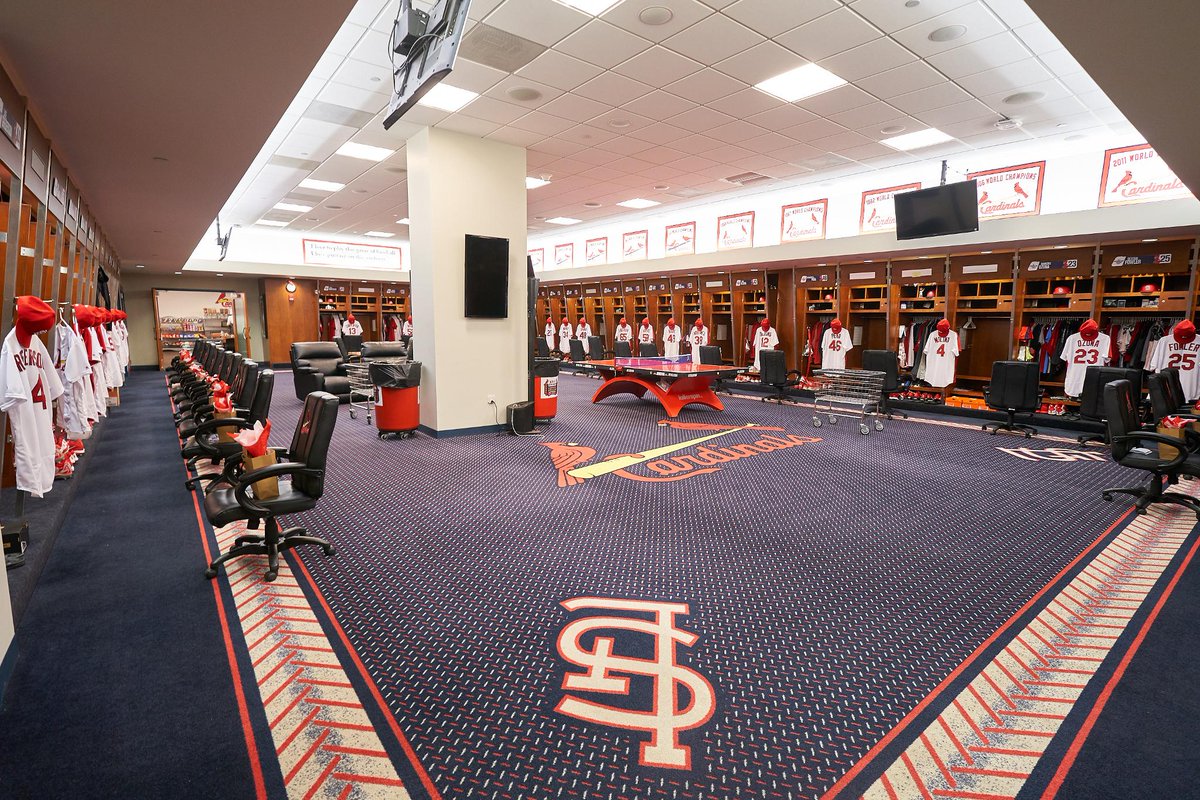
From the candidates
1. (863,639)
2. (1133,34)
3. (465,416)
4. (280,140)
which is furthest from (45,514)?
(1133,34)

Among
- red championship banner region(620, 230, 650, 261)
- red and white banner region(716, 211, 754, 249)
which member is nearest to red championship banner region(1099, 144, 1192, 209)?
red and white banner region(716, 211, 754, 249)

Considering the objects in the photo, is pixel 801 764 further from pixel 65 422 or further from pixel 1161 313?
pixel 1161 313

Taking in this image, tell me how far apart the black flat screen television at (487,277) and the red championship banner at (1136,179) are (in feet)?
25.3

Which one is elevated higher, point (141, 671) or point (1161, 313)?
point (1161, 313)

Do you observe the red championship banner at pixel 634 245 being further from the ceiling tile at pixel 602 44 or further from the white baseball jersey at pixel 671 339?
the ceiling tile at pixel 602 44

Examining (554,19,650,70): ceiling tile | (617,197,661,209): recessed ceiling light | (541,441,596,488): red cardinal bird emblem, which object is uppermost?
(617,197,661,209): recessed ceiling light

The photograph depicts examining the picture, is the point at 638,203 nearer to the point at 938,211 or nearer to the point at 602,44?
the point at 938,211

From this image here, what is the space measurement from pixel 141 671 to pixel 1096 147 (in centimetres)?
1067

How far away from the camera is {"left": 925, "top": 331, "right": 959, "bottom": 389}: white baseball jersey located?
28.7ft

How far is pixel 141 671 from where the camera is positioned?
2232 millimetres

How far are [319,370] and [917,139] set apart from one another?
9.62m

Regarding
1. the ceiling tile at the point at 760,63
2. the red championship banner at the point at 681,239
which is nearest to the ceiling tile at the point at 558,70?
the ceiling tile at the point at 760,63

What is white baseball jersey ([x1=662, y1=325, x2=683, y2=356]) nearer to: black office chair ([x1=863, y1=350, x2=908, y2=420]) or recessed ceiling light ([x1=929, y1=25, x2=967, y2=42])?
black office chair ([x1=863, y1=350, x2=908, y2=420])

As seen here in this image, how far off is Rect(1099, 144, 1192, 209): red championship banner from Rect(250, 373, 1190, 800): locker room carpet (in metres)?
3.79
